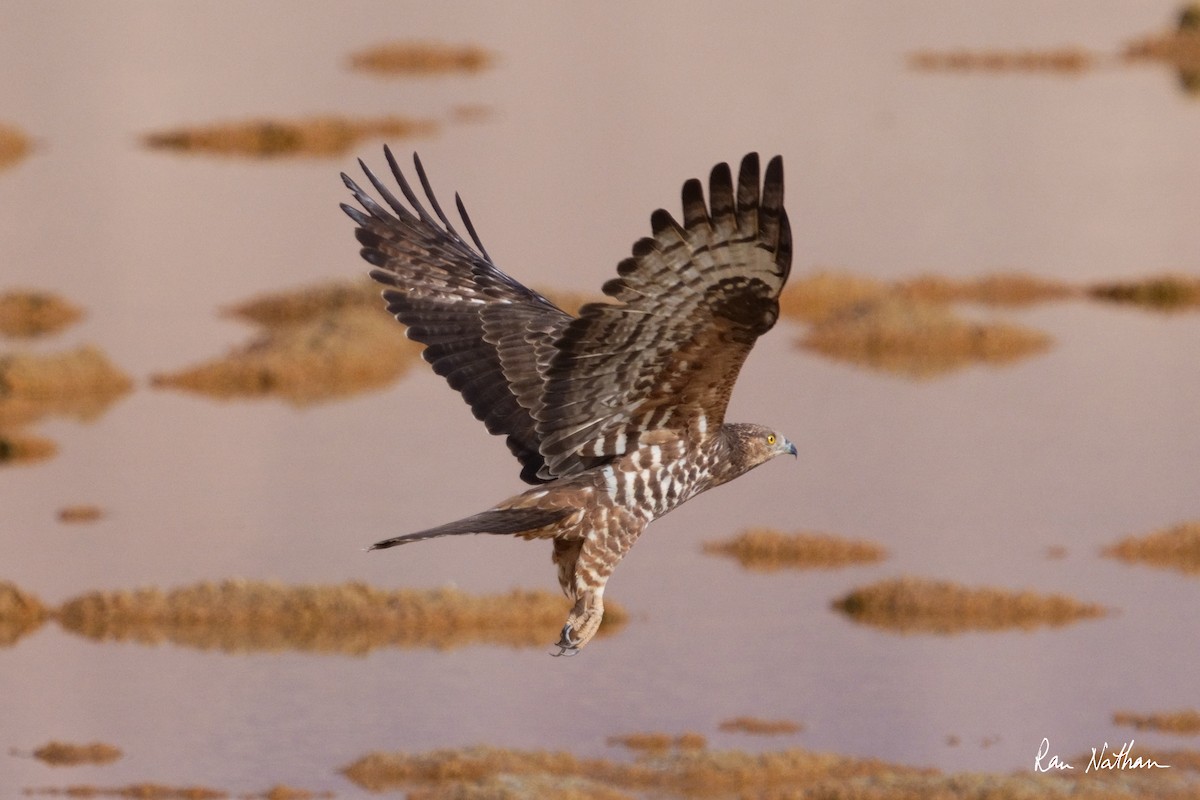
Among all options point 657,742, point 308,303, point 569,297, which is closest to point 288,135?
point 308,303

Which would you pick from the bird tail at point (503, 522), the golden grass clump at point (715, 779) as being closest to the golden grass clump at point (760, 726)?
the golden grass clump at point (715, 779)

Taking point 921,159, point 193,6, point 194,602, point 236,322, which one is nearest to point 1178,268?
point 921,159

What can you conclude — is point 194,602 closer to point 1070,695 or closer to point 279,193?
point 1070,695

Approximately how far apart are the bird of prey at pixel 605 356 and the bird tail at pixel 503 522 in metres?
0.01

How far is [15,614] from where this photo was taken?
1207 inches

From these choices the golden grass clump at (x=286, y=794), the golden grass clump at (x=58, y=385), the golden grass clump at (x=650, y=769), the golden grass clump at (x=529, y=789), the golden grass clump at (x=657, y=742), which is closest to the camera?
the golden grass clump at (x=529, y=789)

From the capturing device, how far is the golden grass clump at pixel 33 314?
143 feet

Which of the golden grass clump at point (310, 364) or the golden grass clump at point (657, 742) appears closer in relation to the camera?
the golden grass clump at point (657, 742)

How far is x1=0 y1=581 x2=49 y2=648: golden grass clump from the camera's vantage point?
30531 mm

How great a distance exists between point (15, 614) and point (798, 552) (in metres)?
10.1

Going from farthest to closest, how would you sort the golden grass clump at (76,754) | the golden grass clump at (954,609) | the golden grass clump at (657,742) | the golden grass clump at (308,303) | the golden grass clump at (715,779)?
the golden grass clump at (308,303) < the golden grass clump at (954,609) < the golden grass clump at (76,754) < the golden grass clump at (657,742) < the golden grass clump at (715,779)

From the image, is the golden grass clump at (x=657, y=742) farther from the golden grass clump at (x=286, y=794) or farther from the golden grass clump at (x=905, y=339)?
the golden grass clump at (x=905, y=339)

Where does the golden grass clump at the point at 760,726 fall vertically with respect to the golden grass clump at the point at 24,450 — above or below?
below

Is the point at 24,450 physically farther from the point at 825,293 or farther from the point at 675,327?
the point at 675,327
